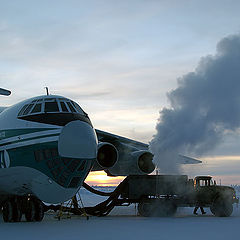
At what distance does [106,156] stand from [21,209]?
401cm

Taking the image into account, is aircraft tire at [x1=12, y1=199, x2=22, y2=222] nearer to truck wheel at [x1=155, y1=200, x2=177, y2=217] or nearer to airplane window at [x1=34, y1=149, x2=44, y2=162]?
airplane window at [x1=34, y1=149, x2=44, y2=162]

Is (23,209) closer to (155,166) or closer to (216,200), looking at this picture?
(155,166)

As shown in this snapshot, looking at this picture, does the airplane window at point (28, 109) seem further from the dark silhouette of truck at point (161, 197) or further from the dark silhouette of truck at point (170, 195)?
the dark silhouette of truck at point (170, 195)

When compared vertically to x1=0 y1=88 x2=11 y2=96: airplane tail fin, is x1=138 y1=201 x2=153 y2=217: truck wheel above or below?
below

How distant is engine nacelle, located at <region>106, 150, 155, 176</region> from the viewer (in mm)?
17828

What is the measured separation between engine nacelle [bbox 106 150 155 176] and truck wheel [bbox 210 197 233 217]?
2.86m

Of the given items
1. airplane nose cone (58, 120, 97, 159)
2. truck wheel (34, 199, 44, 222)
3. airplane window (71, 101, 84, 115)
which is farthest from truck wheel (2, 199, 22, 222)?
airplane window (71, 101, 84, 115)

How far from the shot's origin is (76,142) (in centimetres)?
1134

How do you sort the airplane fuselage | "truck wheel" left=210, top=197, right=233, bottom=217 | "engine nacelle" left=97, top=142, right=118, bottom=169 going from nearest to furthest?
the airplane fuselage < "engine nacelle" left=97, top=142, right=118, bottom=169 < "truck wheel" left=210, top=197, right=233, bottom=217

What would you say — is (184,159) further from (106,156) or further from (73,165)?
(73,165)

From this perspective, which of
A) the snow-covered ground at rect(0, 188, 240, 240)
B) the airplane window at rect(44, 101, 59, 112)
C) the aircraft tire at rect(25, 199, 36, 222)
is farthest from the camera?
the aircraft tire at rect(25, 199, 36, 222)

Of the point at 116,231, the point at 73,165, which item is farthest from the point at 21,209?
the point at 116,231

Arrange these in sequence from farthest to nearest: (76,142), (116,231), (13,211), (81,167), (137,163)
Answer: (137,163) < (13,211) < (81,167) < (76,142) < (116,231)

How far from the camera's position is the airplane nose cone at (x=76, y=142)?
11.3 m
